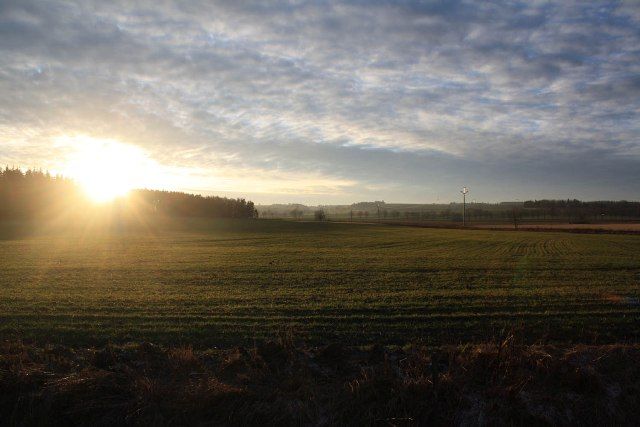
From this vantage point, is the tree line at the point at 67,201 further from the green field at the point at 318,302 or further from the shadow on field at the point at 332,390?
the shadow on field at the point at 332,390

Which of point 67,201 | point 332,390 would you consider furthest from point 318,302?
point 67,201

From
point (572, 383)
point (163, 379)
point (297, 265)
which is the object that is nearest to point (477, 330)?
point (572, 383)

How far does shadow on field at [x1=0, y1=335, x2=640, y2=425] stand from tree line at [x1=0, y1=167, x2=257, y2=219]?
10044cm

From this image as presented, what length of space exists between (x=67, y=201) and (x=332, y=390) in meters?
110

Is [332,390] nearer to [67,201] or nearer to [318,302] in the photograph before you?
[318,302]

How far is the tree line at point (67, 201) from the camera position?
91.7m

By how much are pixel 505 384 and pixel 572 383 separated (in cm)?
91

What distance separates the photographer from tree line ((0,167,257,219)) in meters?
91.7

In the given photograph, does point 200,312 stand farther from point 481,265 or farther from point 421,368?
point 481,265

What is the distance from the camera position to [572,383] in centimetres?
589

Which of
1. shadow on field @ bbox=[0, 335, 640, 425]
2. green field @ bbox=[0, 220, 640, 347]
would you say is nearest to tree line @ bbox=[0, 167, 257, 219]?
green field @ bbox=[0, 220, 640, 347]

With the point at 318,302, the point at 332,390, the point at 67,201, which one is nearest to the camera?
the point at 332,390

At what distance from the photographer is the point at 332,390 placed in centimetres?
589

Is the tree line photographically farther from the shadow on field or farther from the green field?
the shadow on field
